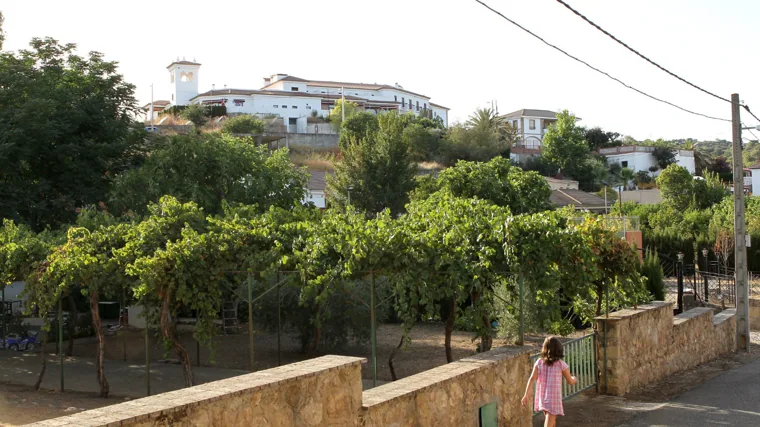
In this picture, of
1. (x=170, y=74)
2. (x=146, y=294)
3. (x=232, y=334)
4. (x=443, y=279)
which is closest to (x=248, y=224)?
(x=146, y=294)

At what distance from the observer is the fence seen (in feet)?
37.2

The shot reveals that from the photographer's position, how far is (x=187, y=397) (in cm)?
549

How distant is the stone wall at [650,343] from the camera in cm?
1234

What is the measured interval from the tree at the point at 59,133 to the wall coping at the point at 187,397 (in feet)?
49.6

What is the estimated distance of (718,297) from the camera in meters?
26.5

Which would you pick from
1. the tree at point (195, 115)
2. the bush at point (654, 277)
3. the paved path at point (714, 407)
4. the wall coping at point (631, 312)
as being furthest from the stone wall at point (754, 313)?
the tree at point (195, 115)

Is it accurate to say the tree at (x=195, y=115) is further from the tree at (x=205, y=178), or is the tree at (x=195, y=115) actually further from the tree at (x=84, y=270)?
the tree at (x=84, y=270)

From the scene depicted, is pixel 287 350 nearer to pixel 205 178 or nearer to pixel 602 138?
pixel 205 178

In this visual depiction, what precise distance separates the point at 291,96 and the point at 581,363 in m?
87.3

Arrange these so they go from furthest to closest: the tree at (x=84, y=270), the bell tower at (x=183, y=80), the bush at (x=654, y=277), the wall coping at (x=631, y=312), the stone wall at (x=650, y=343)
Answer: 1. the bell tower at (x=183, y=80)
2. the bush at (x=654, y=277)
3. the tree at (x=84, y=270)
4. the wall coping at (x=631, y=312)
5. the stone wall at (x=650, y=343)

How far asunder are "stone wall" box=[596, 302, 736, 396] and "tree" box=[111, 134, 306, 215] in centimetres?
935

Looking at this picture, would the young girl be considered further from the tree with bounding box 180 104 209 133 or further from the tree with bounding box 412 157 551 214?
the tree with bounding box 180 104 209 133

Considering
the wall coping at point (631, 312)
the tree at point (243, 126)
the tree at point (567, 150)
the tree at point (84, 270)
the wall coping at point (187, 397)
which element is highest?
the tree at point (243, 126)

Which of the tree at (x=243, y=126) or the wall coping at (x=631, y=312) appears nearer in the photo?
the wall coping at (x=631, y=312)
